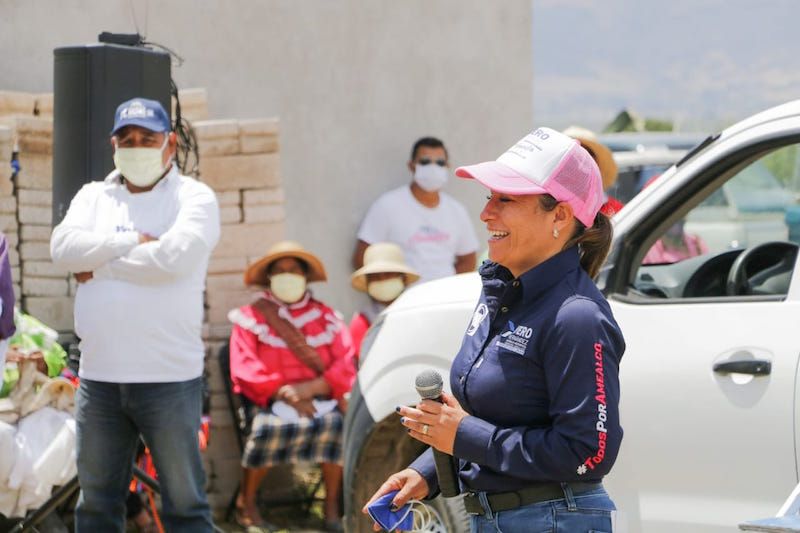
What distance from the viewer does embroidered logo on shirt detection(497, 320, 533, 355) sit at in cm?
307

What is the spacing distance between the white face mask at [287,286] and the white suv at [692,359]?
85.3 inches

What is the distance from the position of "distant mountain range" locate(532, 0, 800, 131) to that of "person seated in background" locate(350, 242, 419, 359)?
3157 centimetres

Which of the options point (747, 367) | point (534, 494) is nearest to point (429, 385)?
point (534, 494)

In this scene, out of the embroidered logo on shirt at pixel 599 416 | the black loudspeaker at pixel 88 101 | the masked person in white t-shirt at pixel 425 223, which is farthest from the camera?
the masked person in white t-shirt at pixel 425 223

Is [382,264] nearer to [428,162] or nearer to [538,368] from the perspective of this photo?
[428,162]

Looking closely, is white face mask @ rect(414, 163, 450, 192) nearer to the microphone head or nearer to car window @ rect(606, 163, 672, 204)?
car window @ rect(606, 163, 672, 204)

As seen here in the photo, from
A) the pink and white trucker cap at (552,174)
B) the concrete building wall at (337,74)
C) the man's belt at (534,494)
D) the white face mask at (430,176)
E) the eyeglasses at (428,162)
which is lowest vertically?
the man's belt at (534,494)

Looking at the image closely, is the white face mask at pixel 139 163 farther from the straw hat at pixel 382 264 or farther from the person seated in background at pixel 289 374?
the straw hat at pixel 382 264

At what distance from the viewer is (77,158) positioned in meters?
5.79

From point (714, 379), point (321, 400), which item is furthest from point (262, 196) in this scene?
point (714, 379)

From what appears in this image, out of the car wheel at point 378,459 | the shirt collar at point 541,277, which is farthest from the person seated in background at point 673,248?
the shirt collar at point 541,277

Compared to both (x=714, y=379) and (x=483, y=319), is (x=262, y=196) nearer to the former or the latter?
(x=714, y=379)

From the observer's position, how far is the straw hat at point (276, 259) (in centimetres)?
720

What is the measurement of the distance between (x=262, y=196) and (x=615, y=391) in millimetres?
4717
